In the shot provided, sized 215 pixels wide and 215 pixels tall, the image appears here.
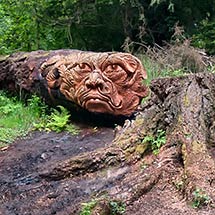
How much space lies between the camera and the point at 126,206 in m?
3.68

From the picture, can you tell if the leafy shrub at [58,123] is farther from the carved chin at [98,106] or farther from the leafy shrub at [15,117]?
the carved chin at [98,106]

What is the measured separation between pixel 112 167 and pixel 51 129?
2849 mm

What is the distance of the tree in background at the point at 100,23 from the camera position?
512 inches

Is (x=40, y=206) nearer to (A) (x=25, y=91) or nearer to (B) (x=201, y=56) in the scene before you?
(A) (x=25, y=91)

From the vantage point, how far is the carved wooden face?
7000mm

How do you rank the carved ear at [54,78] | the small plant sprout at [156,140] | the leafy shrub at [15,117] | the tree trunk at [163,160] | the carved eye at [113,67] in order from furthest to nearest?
1. the carved ear at [54,78]
2. the leafy shrub at [15,117]
3. the carved eye at [113,67]
4. the small plant sprout at [156,140]
5. the tree trunk at [163,160]

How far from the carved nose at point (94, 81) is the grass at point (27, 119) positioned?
63 cm

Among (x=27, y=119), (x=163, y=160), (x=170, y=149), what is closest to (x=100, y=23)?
(x=27, y=119)

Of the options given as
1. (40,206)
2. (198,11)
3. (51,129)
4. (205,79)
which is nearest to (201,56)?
(198,11)

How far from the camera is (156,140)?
4.41m

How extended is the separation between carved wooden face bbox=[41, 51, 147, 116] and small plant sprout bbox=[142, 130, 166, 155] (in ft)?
8.30

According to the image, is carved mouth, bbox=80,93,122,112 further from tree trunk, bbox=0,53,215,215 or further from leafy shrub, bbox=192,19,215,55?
leafy shrub, bbox=192,19,215,55

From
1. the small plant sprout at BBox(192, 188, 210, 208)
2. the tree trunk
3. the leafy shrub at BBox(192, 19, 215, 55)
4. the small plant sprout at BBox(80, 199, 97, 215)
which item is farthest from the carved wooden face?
the leafy shrub at BBox(192, 19, 215, 55)

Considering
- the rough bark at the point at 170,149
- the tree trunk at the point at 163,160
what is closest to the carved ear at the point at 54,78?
the tree trunk at the point at 163,160
